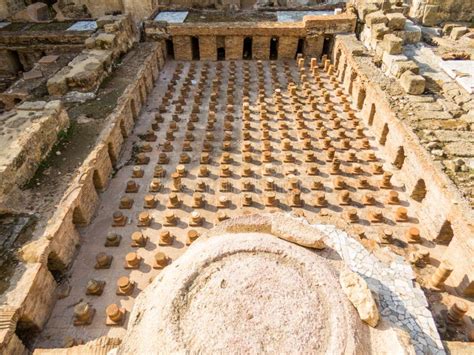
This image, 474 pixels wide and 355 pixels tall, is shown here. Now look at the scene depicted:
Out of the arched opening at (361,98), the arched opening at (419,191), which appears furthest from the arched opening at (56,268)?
the arched opening at (361,98)

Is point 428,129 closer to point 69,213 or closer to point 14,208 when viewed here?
point 69,213

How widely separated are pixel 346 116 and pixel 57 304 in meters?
9.28

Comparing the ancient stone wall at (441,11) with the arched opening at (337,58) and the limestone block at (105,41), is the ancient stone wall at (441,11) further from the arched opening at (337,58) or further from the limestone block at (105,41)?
the limestone block at (105,41)

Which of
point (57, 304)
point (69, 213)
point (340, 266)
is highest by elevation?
point (340, 266)

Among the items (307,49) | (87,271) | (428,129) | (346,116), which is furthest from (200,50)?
(87,271)

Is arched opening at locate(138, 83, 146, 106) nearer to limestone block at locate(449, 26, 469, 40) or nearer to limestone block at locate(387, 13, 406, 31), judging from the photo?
limestone block at locate(387, 13, 406, 31)

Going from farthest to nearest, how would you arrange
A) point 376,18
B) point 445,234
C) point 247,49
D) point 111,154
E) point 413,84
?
point 247,49, point 376,18, point 413,84, point 111,154, point 445,234

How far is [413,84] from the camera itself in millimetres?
9734

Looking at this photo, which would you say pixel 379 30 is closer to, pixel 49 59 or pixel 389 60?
pixel 389 60

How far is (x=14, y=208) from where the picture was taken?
6781 millimetres

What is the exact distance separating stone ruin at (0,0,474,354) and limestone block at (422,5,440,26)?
0.05m

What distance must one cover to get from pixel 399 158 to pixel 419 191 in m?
1.25

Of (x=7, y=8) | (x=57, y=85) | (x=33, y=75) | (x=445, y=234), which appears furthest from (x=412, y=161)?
(x=7, y=8)

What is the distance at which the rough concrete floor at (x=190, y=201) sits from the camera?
6.30m
